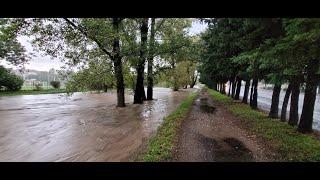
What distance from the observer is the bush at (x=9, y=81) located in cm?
4484

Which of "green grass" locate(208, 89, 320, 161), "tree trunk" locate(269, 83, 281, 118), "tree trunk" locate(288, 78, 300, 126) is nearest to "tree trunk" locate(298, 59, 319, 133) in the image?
"green grass" locate(208, 89, 320, 161)

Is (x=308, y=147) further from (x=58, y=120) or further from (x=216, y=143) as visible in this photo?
(x=58, y=120)

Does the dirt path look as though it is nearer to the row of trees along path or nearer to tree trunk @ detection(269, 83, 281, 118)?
the row of trees along path

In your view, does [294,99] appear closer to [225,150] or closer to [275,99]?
[275,99]

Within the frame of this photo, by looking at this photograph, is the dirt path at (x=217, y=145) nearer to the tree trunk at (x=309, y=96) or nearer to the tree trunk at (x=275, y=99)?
the tree trunk at (x=309, y=96)

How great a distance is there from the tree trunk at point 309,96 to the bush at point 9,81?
3772 centimetres

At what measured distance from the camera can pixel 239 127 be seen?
15.7m

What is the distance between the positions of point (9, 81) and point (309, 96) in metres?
40.3

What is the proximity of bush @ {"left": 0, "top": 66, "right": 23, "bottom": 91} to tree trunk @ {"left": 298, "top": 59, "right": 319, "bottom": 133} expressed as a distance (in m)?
37.7

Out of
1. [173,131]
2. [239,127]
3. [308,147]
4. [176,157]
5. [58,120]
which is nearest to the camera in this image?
[176,157]

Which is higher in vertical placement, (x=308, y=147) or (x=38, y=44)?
(x=38, y=44)

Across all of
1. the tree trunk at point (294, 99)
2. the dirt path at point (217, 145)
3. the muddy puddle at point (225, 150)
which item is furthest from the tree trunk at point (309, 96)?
the muddy puddle at point (225, 150)
